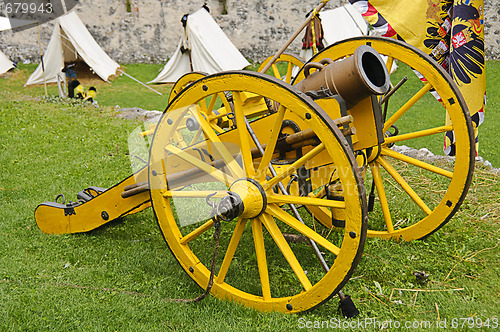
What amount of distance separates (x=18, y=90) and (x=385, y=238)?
13.0 meters

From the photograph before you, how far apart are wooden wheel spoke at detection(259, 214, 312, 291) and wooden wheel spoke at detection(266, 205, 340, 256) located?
0.06m

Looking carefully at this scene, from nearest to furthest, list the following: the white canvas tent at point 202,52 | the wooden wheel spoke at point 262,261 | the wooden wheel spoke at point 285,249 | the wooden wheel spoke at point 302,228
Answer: the wooden wheel spoke at point 302,228 → the wooden wheel spoke at point 285,249 → the wooden wheel spoke at point 262,261 → the white canvas tent at point 202,52

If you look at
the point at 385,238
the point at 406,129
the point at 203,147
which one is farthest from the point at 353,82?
the point at 406,129

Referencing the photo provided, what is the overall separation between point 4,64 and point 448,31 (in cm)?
1491

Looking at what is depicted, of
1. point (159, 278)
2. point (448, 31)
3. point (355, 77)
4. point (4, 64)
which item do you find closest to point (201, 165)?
point (159, 278)

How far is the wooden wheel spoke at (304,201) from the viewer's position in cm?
202

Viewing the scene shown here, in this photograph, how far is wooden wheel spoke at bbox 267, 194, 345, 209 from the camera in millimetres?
2020

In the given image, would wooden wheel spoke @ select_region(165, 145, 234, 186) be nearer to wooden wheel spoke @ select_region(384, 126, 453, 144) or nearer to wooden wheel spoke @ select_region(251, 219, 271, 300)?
wooden wheel spoke @ select_region(251, 219, 271, 300)

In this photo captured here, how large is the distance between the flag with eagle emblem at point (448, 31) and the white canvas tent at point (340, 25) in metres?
9.58

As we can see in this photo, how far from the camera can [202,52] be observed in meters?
13.7

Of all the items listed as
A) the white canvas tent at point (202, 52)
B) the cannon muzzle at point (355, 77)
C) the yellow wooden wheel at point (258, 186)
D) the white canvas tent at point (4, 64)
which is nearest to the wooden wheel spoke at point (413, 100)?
the cannon muzzle at point (355, 77)

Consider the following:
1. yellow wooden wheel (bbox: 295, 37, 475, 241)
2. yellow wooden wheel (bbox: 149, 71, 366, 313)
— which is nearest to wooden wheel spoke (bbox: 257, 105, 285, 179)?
yellow wooden wheel (bbox: 149, 71, 366, 313)

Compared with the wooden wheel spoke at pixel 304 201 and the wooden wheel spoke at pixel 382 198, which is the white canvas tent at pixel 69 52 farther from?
the wooden wheel spoke at pixel 304 201

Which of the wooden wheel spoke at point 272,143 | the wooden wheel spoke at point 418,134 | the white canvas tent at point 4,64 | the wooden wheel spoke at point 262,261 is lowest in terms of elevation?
the white canvas tent at point 4,64
